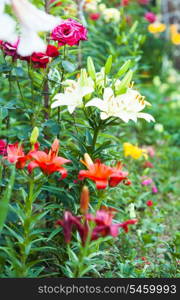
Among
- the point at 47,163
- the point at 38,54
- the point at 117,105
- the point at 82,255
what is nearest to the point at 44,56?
the point at 38,54

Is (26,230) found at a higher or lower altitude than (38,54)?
lower

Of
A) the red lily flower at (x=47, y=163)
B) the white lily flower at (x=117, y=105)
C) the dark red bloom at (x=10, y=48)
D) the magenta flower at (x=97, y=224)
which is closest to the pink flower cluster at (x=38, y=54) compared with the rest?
the dark red bloom at (x=10, y=48)

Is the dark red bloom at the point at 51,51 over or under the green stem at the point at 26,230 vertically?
over

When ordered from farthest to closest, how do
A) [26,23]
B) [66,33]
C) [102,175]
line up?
1. [66,33]
2. [102,175]
3. [26,23]

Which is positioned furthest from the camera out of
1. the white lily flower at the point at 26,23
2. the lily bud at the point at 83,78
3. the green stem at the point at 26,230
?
the lily bud at the point at 83,78

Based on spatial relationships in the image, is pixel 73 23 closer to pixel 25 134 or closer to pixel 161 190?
pixel 25 134

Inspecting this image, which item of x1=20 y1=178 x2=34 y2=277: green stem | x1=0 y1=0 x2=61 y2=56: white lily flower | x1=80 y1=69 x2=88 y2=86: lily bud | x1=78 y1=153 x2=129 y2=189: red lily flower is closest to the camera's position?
x1=0 y1=0 x2=61 y2=56: white lily flower

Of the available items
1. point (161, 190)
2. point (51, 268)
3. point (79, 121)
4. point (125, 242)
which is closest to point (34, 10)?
point (79, 121)

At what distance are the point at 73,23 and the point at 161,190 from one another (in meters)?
1.50

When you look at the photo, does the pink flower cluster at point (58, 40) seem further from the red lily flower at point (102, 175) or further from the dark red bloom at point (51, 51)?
the red lily flower at point (102, 175)

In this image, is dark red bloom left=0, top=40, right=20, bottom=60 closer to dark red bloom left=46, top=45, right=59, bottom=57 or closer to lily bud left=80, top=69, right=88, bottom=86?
dark red bloom left=46, top=45, right=59, bottom=57

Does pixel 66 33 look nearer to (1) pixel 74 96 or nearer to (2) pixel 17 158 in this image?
(1) pixel 74 96

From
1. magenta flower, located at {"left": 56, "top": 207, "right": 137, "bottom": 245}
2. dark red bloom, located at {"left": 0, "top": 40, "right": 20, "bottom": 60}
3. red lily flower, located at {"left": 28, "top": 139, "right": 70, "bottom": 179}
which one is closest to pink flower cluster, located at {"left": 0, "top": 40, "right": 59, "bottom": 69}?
dark red bloom, located at {"left": 0, "top": 40, "right": 20, "bottom": 60}

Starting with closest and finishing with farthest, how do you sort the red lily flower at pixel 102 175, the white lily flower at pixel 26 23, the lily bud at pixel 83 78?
the white lily flower at pixel 26 23, the red lily flower at pixel 102 175, the lily bud at pixel 83 78
